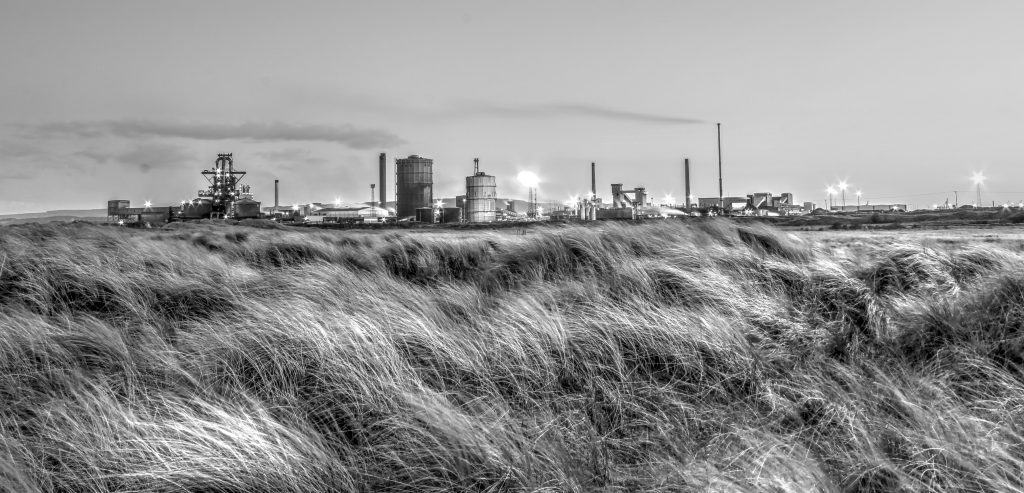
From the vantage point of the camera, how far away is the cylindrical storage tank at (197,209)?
68625 mm

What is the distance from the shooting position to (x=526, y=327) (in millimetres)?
Result: 3248

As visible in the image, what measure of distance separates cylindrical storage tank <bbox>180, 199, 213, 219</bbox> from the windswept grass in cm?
7204

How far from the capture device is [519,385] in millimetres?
2559

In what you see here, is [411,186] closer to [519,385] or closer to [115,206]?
[115,206]

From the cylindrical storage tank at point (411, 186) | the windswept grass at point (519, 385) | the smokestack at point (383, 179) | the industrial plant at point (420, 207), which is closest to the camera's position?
the windswept grass at point (519, 385)

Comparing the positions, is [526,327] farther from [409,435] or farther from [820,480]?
[820,480]

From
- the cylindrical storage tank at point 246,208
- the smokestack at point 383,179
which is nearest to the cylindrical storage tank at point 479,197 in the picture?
the cylindrical storage tank at point 246,208

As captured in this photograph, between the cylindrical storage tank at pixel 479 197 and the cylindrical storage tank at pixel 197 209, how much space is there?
33426 mm

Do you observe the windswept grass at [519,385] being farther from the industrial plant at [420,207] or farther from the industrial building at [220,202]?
the industrial building at [220,202]

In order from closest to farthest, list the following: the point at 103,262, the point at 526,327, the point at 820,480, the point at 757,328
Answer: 1. the point at 820,480
2. the point at 526,327
3. the point at 757,328
4. the point at 103,262

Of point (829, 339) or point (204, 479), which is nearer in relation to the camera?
point (204, 479)

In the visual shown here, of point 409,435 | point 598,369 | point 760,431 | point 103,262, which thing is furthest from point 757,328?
point 103,262

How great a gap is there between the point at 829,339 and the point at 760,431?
5.61ft

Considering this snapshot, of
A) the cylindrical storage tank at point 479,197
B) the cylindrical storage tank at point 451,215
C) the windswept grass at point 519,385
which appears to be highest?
the cylindrical storage tank at point 479,197
